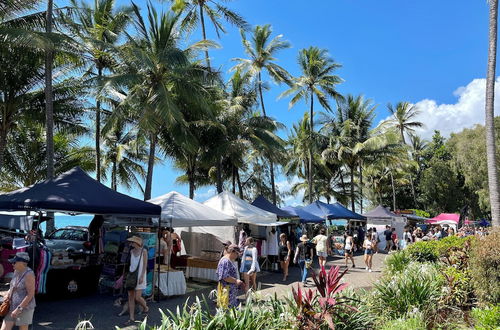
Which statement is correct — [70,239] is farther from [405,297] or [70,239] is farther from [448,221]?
[448,221]

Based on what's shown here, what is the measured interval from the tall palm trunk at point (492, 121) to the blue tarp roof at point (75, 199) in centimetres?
937

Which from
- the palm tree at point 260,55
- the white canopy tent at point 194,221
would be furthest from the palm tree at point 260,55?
the white canopy tent at point 194,221

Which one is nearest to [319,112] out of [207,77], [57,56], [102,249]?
[207,77]

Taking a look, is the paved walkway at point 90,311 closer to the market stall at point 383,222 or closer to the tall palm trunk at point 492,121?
the tall palm trunk at point 492,121

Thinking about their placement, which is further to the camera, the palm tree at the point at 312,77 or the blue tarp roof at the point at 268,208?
the palm tree at the point at 312,77

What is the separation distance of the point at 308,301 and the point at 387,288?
2488mm

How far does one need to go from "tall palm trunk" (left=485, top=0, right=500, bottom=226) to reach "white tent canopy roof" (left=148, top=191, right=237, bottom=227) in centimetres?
770

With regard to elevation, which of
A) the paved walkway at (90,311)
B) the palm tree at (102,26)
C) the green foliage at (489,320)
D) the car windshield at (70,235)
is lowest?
the paved walkway at (90,311)

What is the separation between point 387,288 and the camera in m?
6.91

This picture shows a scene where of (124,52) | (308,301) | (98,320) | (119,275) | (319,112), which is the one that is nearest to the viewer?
(308,301)

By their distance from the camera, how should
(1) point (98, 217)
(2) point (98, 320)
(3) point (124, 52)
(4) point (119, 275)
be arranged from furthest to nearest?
1. (3) point (124, 52)
2. (1) point (98, 217)
3. (4) point (119, 275)
4. (2) point (98, 320)

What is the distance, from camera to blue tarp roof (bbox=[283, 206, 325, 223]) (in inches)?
778

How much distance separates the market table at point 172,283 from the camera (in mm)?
10102

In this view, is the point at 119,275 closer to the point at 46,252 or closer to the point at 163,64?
the point at 46,252
